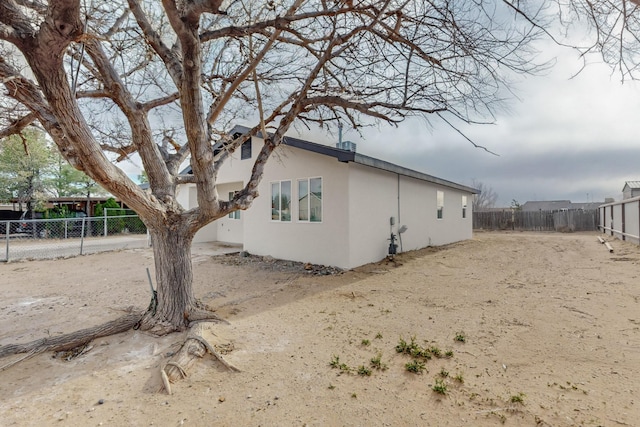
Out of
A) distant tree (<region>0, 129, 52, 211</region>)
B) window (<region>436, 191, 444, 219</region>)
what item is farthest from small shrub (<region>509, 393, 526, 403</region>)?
distant tree (<region>0, 129, 52, 211</region>)

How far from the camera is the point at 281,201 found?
31.3 feet

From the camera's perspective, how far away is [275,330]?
4.18 meters

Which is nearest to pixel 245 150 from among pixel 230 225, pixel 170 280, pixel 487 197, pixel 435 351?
pixel 230 225

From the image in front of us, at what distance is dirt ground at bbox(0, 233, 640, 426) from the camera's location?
95.1 inches

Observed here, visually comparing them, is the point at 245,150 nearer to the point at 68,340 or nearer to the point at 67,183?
the point at 68,340

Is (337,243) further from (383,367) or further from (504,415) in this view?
(504,415)

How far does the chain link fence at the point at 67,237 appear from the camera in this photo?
34.8 ft

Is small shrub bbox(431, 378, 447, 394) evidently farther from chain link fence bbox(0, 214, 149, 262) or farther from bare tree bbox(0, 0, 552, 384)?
chain link fence bbox(0, 214, 149, 262)

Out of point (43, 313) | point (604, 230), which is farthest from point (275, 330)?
point (604, 230)

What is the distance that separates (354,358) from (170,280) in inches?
102

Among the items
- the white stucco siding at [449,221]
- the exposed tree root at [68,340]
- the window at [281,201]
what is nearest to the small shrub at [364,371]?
the exposed tree root at [68,340]

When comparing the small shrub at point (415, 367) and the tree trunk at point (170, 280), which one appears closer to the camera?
the small shrub at point (415, 367)

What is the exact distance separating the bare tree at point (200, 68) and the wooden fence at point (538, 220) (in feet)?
68.1

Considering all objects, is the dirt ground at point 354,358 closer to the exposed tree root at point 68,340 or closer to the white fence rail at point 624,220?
the exposed tree root at point 68,340
